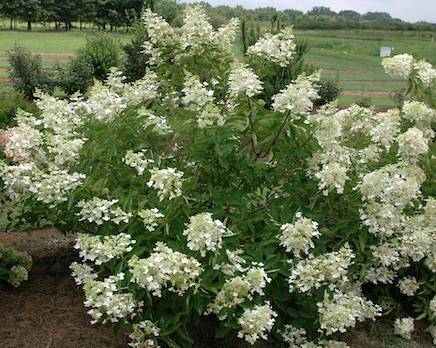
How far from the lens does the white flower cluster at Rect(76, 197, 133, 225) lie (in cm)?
339

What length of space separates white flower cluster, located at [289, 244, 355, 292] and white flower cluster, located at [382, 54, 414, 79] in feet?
5.90

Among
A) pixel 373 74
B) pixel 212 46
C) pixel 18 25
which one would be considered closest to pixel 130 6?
pixel 18 25

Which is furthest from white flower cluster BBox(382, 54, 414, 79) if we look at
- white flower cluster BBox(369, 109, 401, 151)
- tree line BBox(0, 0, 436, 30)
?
tree line BBox(0, 0, 436, 30)

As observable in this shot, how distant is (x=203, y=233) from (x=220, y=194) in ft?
2.22

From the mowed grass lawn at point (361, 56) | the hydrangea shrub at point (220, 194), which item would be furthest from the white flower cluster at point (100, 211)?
the mowed grass lawn at point (361, 56)

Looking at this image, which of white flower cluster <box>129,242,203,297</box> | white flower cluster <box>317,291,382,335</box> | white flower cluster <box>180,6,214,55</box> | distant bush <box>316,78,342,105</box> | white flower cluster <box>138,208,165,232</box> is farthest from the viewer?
distant bush <box>316,78,342,105</box>

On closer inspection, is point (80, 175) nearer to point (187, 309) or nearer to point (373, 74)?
point (187, 309)

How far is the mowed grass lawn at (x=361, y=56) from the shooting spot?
19.0m

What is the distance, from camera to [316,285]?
3510 millimetres

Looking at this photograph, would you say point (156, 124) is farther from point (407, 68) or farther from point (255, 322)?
point (407, 68)

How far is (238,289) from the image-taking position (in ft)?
10.9

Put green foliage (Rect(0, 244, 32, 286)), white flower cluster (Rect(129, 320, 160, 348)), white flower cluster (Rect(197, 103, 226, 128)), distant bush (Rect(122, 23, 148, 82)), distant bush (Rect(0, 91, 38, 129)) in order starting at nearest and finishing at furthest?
white flower cluster (Rect(129, 320, 160, 348)), white flower cluster (Rect(197, 103, 226, 128)), green foliage (Rect(0, 244, 32, 286)), distant bush (Rect(0, 91, 38, 129)), distant bush (Rect(122, 23, 148, 82))

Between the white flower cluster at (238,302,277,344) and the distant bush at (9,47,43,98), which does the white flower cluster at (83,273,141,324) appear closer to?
the white flower cluster at (238,302,277,344)

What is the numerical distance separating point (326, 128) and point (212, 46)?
43.5 inches
